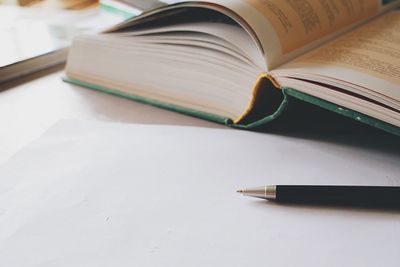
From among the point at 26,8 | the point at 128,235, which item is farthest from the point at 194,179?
the point at 26,8

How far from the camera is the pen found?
0.38m

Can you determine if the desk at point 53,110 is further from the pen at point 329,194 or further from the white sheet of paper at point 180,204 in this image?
the pen at point 329,194

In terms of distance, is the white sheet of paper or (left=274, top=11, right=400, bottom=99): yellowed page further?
(left=274, top=11, right=400, bottom=99): yellowed page

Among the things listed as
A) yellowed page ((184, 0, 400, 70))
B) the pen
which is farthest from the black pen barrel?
yellowed page ((184, 0, 400, 70))

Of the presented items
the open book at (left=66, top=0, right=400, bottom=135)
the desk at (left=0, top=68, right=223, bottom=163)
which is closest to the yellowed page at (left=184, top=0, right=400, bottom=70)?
the open book at (left=66, top=0, right=400, bottom=135)

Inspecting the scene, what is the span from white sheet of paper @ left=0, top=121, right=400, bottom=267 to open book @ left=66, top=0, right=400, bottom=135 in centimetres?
5

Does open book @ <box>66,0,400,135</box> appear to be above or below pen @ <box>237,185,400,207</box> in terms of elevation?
above

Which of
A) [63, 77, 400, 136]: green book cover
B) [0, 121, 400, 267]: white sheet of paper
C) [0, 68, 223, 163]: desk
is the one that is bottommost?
[0, 121, 400, 267]: white sheet of paper

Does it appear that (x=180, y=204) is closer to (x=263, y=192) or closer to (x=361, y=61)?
(x=263, y=192)

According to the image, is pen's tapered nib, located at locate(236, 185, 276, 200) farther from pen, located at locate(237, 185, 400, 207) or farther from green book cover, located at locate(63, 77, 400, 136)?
green book cover, located at locate(63, 77, 400, 136)

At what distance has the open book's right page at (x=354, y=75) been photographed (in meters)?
0.41

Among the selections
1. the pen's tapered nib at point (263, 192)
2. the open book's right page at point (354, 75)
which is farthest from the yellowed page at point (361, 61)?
the pen's tapered nib at point (263, 192)

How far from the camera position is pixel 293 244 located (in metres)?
0.33

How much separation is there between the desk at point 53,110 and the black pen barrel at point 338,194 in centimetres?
17
